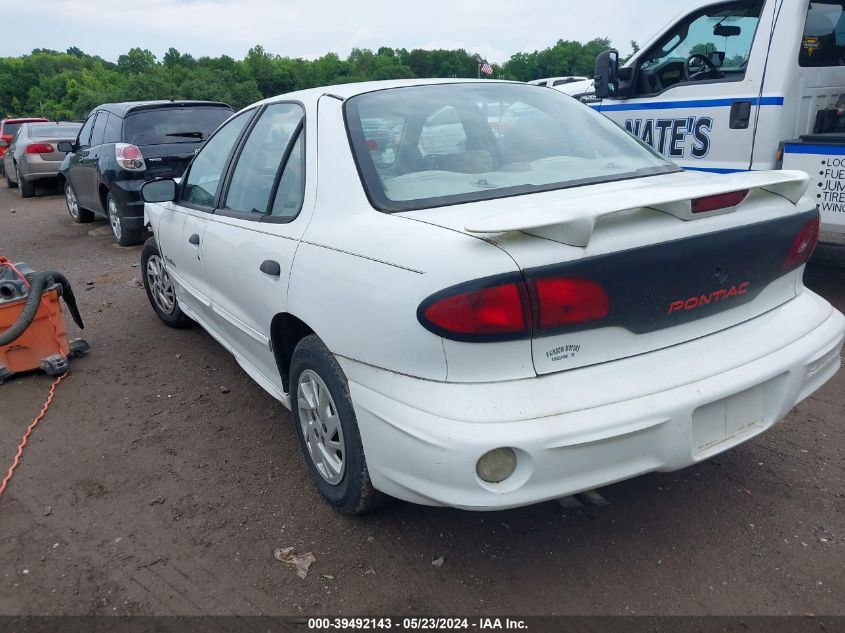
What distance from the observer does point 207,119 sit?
27.8ft

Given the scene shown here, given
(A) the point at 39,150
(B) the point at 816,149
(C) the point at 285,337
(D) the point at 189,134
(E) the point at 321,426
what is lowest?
(E) the point at 321,426

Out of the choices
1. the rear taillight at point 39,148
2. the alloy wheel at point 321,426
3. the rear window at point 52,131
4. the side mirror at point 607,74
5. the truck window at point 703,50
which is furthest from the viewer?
the rear window at point 52,131

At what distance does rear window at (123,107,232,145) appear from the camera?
8211mm

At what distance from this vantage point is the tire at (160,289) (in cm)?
517

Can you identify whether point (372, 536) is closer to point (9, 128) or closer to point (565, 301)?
point (565, 301)

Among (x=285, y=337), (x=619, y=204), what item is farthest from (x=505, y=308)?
(x=285, y=337)

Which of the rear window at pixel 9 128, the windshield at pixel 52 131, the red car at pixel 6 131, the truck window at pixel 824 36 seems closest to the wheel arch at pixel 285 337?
the truck window at pixel 824 36

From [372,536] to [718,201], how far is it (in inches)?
69.0

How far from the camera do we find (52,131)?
14.3 m

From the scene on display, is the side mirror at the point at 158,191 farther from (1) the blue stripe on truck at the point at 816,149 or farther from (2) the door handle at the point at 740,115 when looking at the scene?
(1) the blue stripe on truck at the point at 816,149

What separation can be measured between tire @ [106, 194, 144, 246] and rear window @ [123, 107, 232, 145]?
Answer: 2.99 feet

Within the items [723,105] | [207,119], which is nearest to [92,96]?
[207,119]

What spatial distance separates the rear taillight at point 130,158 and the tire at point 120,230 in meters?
0.65

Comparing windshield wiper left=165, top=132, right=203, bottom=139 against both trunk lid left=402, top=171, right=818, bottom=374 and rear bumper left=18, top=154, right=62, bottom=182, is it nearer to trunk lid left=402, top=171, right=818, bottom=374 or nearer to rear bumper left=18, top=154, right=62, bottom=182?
trunk lid left=402, top=171, right=818, bottom=374
